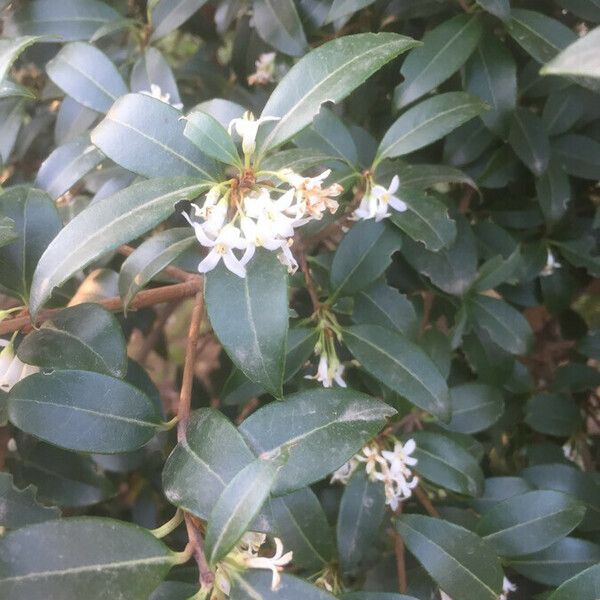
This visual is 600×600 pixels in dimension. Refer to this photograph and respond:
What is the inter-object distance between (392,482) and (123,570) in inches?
15.9

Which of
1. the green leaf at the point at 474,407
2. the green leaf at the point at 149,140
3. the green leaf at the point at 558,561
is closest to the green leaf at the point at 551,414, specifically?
the green leaf at the point at 474,407

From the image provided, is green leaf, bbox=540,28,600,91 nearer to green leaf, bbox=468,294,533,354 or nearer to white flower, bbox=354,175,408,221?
white flower, bbox=354,175,408,221

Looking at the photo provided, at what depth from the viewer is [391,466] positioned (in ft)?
2.84

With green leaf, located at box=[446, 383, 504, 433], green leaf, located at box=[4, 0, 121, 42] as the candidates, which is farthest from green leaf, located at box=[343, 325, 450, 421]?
green leaf, located at box=[4, 0, 121, 42]

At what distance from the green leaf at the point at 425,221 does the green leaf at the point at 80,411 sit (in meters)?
0.40

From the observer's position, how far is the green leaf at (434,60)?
0.86 meters

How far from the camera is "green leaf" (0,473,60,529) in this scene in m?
0.74

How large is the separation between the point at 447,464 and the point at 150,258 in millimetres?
492

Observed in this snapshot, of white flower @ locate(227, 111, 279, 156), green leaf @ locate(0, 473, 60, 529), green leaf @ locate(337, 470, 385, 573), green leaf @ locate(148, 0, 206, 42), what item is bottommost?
green leaf @ locate(337, 470, 385, 573)

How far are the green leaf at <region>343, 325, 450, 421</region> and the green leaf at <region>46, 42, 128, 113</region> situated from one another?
0.46 meters

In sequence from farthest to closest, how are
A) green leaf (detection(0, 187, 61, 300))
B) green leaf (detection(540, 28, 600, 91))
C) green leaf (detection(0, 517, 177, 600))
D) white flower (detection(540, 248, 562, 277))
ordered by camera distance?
white flower (detection(540, 248, 562, 277))
green leaf (detection(0, 187, 61, 300))
green leaf (detection(0, 517, 177, 600))
green leaf (detection(540, 28, 600, 91))

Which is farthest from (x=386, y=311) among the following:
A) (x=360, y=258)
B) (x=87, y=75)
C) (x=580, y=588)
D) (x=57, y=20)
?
(x=57, y=20)

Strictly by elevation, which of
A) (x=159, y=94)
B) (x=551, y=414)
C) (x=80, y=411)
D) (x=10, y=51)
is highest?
(x=10, y=51)

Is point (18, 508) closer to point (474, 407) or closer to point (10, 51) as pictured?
point (10, 51)
